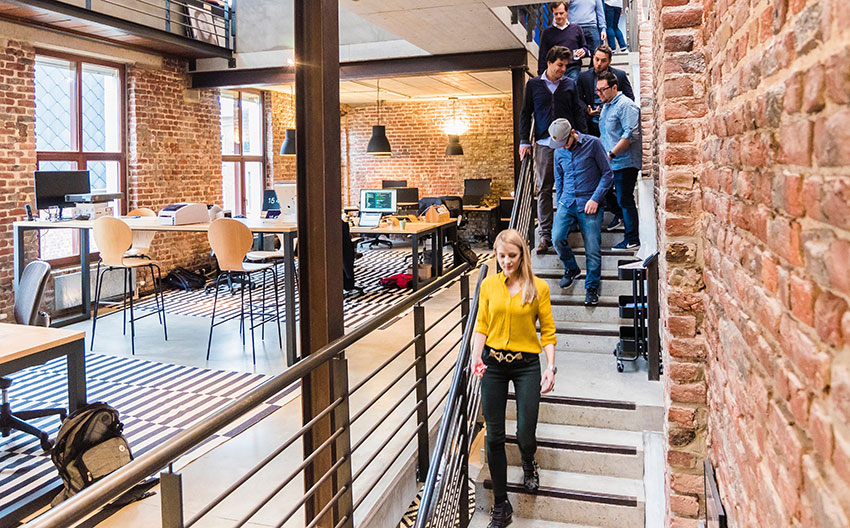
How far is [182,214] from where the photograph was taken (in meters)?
7.19

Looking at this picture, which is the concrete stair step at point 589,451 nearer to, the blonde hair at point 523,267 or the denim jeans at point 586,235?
the blonde hair at point 523,267

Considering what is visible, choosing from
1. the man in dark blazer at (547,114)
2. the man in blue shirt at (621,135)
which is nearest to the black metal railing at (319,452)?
the man in dark blazer at (547,114)

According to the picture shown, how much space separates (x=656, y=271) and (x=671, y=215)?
1725 millimetres

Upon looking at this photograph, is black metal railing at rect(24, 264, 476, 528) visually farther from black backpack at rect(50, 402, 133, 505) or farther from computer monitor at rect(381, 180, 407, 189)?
computer monitor at rect(381, 180, 407, 189)

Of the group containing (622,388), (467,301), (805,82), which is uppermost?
(805,82)

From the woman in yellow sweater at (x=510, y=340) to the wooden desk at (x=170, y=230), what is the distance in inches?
104

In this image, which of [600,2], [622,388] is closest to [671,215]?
[622,388]

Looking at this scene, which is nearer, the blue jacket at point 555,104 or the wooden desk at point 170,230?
the blue jacket at point 555,104

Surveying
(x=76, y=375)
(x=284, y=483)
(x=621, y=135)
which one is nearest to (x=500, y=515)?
(x=284, y=483)

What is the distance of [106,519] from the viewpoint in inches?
132

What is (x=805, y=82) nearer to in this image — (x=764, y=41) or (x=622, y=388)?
(x=764, y=41)

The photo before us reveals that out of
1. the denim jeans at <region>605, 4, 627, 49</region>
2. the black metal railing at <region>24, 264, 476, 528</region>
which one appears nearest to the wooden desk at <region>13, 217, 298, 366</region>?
the black metal railing at <region>24, 264, 476, 528</region>

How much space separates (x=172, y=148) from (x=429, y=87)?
191 inches

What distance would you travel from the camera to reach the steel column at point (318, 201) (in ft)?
9.75
